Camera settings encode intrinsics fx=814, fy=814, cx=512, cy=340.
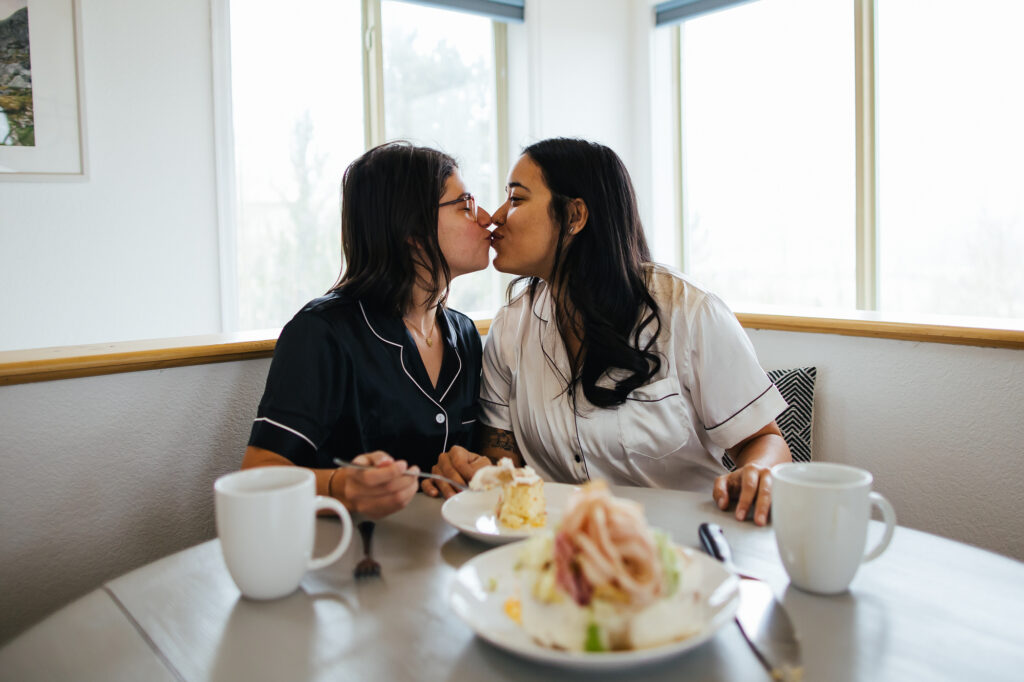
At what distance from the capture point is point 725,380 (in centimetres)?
147

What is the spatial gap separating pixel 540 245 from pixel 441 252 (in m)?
0.20

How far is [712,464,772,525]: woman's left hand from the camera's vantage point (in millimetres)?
1025

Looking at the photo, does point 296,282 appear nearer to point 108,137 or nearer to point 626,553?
point 108,137

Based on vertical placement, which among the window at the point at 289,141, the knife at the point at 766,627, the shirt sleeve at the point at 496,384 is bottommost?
the knife at the point at 766,627

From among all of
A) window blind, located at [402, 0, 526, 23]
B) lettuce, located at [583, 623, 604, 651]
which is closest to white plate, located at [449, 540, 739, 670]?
lettuce, located at [583, 623, 604, 651]

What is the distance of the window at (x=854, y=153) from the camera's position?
3.35 meters

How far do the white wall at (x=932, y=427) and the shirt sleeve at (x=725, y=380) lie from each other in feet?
1.47

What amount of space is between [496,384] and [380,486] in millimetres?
648

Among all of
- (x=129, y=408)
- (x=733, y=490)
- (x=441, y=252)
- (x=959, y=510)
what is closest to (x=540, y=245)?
(x=441, y=252)

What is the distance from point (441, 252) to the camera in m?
1.58

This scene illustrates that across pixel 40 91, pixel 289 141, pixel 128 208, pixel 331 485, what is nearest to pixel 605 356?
pixel 331 485

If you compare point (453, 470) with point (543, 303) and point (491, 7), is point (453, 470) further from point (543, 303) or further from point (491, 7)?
point (491, 7)

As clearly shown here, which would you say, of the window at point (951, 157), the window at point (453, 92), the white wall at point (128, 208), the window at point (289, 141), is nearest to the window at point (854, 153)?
the window at point (951, 157)

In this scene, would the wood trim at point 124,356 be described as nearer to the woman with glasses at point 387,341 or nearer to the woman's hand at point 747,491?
the woman with glasses at point 387,341
